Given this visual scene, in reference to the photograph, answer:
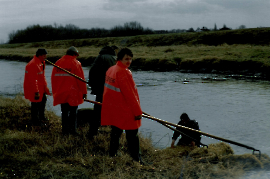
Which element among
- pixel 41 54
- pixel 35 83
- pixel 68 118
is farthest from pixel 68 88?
pixel 41 54

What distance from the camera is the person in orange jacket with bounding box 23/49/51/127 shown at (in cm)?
657

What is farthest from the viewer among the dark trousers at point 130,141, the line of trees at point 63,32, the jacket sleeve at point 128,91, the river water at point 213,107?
the line of trees at point 63,32

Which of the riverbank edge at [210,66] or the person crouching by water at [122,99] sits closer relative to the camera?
the person crouching by water at [122,99]

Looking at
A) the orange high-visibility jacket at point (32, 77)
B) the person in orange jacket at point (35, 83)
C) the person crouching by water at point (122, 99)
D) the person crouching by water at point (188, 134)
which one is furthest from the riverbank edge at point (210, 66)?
the person crouching by water at point (122, 99)

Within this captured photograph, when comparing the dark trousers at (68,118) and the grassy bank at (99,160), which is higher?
the dark trousers at (68,118)

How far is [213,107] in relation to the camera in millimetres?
11695

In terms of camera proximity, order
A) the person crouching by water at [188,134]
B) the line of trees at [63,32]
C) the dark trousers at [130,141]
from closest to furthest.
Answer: the dark trousers at [130,141], the person crouching by water at [188,134], the line of trees at [63,32]

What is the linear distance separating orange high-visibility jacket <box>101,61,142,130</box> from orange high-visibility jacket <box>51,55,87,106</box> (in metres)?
1.57

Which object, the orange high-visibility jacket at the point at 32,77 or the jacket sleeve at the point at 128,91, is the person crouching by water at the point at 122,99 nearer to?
the jacket sleeve at the point at 128,91

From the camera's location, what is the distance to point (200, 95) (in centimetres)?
1433

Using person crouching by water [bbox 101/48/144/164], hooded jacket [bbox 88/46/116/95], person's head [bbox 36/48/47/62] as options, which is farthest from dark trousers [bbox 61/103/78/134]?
person crouching by water [bbox 101/48/144/164]

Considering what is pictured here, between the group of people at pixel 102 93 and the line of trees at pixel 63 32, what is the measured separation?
9764 cm

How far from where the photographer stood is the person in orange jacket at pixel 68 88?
18.9ft

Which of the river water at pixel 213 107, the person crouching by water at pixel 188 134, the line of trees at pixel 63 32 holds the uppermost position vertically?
the line of trees at pixel 63 32
